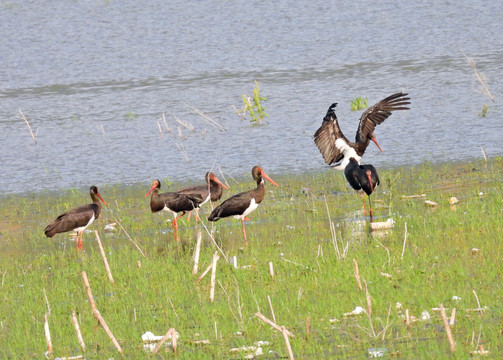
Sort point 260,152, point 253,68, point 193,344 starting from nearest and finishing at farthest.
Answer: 1. point 193,344
2. point 260,152
3. point 253,68

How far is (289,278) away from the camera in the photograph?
10.8 m

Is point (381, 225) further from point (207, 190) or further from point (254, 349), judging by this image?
point (254, 349)

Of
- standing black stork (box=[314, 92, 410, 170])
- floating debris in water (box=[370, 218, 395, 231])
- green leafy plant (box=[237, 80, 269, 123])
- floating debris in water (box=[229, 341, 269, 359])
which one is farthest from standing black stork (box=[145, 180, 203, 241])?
green leafy plant (box=[237, 80, 269, 123])

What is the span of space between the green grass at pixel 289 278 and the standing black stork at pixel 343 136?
0.70 m

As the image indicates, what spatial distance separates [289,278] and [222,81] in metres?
22.2

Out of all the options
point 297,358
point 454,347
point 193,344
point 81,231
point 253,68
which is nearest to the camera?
point 454,347

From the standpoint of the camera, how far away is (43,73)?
35.9 m

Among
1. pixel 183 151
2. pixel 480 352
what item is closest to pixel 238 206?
pixel 480 352

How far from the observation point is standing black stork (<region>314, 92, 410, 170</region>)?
655 inches

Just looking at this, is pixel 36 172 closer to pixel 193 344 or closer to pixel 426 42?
pixel 193 344

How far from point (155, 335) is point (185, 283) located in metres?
2.02

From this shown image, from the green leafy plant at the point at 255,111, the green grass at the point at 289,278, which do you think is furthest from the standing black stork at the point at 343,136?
the green leafy plant at the point at 255,111

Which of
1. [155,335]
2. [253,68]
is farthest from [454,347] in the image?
[253,68]

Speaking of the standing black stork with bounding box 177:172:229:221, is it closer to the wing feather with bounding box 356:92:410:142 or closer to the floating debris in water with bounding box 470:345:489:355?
the wing feather with bounding box 356:92:410:142
